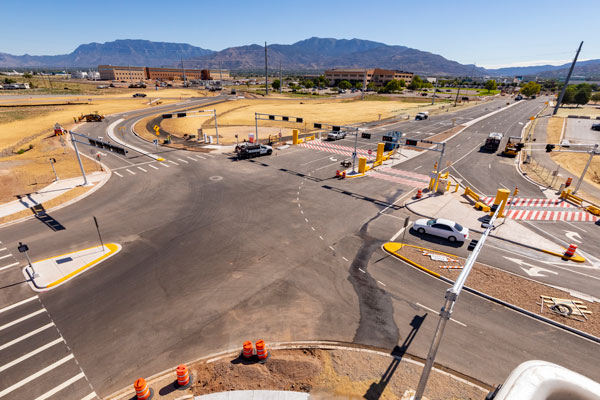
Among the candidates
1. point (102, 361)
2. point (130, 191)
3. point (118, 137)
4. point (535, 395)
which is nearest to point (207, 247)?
point (102, 361)

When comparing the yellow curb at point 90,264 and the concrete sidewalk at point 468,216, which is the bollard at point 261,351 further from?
the concrete sidewalk at point 468,216

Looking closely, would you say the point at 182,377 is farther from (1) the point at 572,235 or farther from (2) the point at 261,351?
(1) the point at 572,235

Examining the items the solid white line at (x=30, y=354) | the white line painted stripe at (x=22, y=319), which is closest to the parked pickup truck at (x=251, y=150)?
the white line painted stripe at (x=22, y=319)

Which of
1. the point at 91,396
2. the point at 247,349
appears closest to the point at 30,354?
the point at 91,396

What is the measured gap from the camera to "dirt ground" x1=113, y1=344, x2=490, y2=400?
10.5 m

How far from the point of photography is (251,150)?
41344 mm

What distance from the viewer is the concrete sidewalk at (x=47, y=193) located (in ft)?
81.4

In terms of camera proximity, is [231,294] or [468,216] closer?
[231,294]

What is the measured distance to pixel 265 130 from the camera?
203 ft

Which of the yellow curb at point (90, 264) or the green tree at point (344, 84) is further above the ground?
the green tree at point (344, 84)

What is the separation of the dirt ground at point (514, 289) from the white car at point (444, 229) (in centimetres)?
237

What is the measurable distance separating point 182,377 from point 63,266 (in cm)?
1329

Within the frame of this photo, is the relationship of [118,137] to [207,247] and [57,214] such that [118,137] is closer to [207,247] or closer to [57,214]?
[57,214]

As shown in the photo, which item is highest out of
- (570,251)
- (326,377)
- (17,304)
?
(570,251)
